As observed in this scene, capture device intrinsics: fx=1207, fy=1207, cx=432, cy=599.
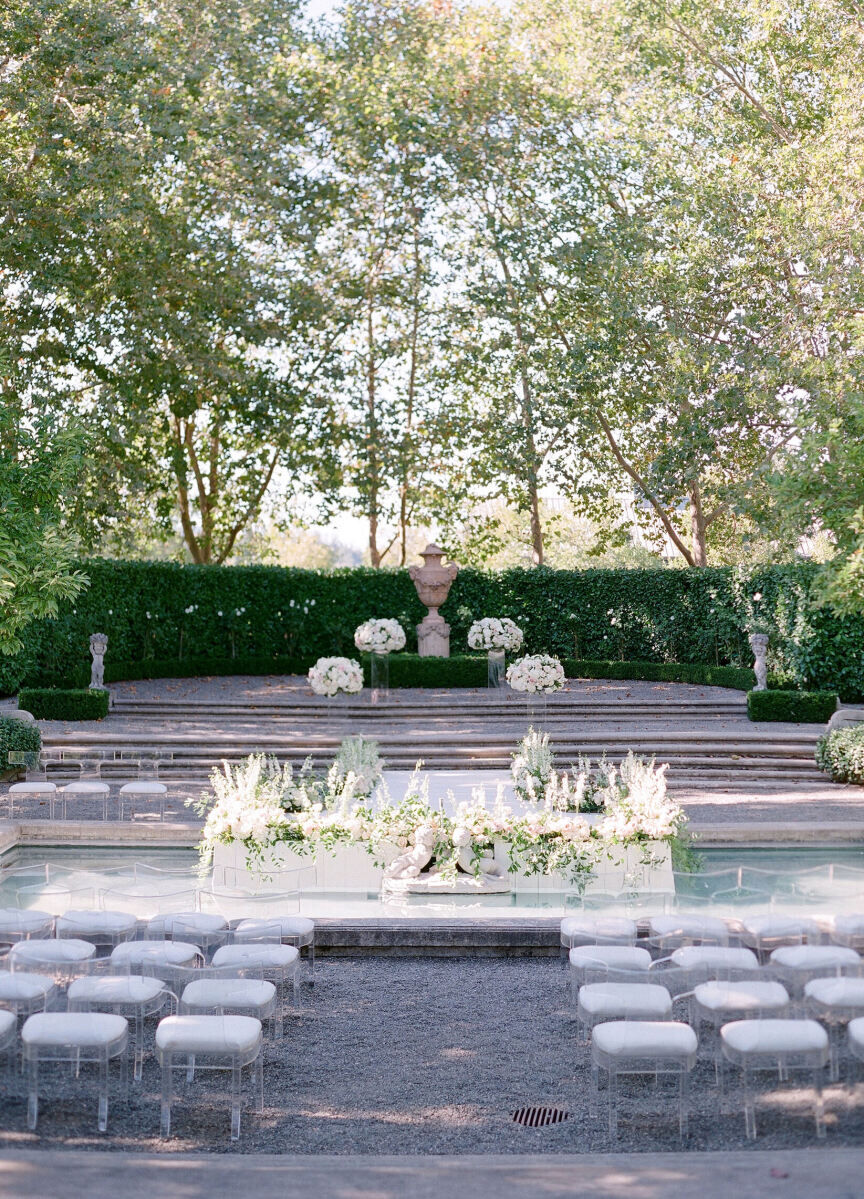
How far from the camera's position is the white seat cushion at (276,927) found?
8438mm

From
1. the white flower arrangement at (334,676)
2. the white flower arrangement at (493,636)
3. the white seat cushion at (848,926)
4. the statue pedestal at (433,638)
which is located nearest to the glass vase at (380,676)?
the white flower arrangement at (493,636)

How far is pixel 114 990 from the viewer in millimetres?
7266

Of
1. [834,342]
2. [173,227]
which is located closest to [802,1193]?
[834,342]

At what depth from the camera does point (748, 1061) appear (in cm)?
640

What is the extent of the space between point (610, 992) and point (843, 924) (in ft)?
7.31

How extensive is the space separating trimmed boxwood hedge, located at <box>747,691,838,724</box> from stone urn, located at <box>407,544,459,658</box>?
807 centimetres

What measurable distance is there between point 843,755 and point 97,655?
13.0 metres

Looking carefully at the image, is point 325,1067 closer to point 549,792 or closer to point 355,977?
point 355,977

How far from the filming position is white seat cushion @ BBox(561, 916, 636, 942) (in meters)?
8.51

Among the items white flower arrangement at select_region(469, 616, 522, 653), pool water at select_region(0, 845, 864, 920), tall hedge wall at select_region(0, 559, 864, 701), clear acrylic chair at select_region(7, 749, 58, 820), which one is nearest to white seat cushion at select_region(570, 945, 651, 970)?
pool water at select_region(0, 845, 864, 920)

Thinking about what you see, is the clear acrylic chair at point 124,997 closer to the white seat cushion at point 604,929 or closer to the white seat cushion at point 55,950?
the white seat cushion at point 55,950

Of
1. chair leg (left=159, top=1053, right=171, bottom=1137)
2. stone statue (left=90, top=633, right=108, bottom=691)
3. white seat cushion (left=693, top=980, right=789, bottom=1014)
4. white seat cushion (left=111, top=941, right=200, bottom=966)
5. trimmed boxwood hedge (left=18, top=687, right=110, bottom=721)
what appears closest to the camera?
chair leg (left=159, top=1053, right=171, bottom=1137)

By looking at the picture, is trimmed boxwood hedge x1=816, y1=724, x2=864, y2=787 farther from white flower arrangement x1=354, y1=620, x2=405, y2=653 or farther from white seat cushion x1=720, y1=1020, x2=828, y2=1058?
white seat cushion x1=720, y1=1020, x2=828, y2=1058

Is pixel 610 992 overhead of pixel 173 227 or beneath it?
beneath
